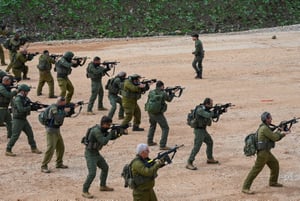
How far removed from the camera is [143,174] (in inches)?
429

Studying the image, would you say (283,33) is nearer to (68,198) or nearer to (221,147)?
(221,147)

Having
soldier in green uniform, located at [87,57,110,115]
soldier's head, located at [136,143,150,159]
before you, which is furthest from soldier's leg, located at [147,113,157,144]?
soldier's head, located at [136,143,150,159]

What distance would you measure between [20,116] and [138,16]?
99.4 ft

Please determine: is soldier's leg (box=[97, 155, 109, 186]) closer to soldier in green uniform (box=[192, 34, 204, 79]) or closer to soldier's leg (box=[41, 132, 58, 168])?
soldier's leg (box=[41, 132, 58, 168])

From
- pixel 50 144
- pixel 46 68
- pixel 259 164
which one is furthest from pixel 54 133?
pixel 46 68

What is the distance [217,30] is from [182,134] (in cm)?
2517

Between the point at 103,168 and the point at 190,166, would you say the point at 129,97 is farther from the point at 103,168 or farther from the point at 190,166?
the point at 103,168

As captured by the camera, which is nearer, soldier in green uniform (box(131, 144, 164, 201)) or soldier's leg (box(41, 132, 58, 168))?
soldier in green uniform (box(131, 144, 164, 201))

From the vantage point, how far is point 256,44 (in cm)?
3397

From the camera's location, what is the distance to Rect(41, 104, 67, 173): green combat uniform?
14420mm

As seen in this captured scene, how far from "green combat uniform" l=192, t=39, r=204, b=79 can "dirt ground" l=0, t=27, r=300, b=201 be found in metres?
0.42

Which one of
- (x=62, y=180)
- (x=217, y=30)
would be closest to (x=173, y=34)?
(x=217, y=30)

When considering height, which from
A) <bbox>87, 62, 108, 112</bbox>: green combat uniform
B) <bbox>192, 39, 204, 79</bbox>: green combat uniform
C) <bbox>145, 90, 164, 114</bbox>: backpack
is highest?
<bbox>192, 39, 204, 79</bbox>: green combat uniform

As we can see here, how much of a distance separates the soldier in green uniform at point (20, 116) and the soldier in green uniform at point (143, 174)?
531 cm
